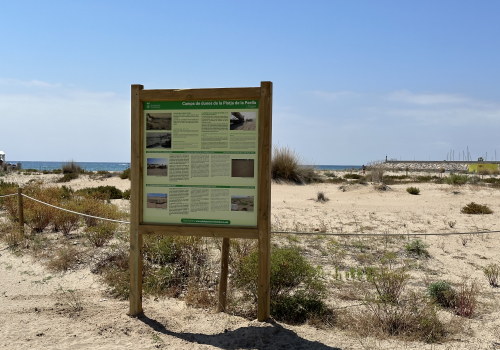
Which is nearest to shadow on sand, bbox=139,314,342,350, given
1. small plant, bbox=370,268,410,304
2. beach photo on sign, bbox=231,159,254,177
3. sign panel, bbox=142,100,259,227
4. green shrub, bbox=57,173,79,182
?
sign panel, bbox=142,100,259,227

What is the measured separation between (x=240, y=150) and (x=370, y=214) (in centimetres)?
901

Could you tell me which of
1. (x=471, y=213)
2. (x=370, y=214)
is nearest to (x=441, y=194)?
(x=471, y=213)

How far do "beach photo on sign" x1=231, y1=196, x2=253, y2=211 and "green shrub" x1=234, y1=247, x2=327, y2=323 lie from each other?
1107 mm

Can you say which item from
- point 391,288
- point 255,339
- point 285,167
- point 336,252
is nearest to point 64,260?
point 255,339

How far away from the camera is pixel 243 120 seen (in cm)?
421

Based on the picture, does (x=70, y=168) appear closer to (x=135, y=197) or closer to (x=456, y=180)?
(x=456, y=180)

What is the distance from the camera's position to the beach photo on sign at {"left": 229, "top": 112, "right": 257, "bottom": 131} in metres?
4.18

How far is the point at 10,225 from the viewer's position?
9164 mm

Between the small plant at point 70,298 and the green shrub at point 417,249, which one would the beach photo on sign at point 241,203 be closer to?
the small plant at point 70,298

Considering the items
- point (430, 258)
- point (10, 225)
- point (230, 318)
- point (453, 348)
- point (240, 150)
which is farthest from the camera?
point (10, 225)

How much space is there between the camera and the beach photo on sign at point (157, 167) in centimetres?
439

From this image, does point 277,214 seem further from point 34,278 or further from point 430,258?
point 34,278

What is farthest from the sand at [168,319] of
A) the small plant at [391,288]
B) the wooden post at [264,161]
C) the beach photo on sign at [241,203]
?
the beach photo on sign at [241,203]

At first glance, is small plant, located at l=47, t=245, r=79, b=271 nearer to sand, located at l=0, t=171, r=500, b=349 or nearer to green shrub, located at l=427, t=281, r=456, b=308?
A: sand, located at l=0, t=171, r=500, b=349
